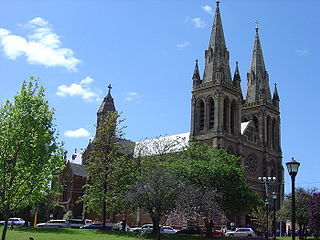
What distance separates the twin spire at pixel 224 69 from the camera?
77.0 meters

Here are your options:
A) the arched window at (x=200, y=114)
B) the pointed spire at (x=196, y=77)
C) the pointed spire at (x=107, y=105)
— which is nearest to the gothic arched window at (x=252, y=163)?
the arched window at (x=200, y=114)

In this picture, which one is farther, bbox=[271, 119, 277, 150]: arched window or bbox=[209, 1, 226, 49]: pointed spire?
bbox=[271, 119, 277, 150]: arched window

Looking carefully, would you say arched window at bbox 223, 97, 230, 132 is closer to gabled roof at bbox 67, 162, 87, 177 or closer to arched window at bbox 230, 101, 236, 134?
arched window at bbox 230, 101, 236, 134

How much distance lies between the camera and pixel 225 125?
74688 millimetres

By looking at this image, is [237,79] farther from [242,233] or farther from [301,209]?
[301,209]

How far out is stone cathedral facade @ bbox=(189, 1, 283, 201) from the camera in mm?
73750

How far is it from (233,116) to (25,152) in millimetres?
56836

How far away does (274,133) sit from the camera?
287 ft

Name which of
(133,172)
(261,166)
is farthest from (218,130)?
(133,172)

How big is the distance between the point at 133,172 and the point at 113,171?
237 cm

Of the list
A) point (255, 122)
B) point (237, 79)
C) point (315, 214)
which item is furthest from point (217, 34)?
point (315, 214)

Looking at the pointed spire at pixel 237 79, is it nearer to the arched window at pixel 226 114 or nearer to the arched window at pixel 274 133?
the arched window at pixel 226 114

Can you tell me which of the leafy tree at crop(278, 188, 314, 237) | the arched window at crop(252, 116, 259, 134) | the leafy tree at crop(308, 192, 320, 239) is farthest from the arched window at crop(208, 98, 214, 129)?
the leafy tree at crop(308, 192, 320, 239)

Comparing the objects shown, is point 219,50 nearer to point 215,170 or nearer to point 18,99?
point 215,170
